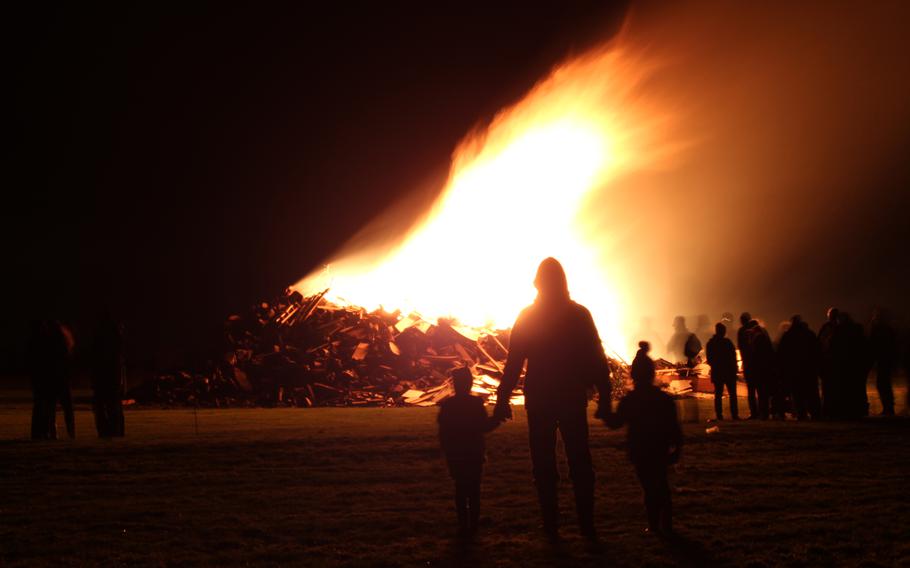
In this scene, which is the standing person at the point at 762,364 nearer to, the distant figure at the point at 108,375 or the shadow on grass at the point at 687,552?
the shadow on grass at the point at 687,552

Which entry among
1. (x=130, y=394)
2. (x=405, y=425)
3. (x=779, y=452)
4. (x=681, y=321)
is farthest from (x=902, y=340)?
(x=130, y=394)

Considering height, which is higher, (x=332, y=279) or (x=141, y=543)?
(x=332, y=279)

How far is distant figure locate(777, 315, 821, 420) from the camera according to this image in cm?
1297

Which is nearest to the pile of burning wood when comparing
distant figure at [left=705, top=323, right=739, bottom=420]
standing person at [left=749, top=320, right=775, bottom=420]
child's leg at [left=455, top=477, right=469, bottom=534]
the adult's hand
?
distant figure at [left=705, top=323, right=739, bottom=420]

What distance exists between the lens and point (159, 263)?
48.3m

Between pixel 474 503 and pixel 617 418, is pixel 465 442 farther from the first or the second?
pixel 617 418

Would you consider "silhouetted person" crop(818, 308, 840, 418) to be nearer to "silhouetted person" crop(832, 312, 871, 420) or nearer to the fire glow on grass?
"silhouetted person" crop(832, 312, 871, 420)

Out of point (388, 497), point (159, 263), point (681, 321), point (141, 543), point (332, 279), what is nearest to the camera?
point (141, 543)

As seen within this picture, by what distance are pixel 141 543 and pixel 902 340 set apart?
42.1 ft

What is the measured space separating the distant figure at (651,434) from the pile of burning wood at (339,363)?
45.8 ft

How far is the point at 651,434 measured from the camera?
570 centimetres

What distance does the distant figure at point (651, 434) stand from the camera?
5.67 m

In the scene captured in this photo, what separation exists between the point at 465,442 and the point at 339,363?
1622 cm

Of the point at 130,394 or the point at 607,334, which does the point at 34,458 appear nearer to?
the point at 130,394
